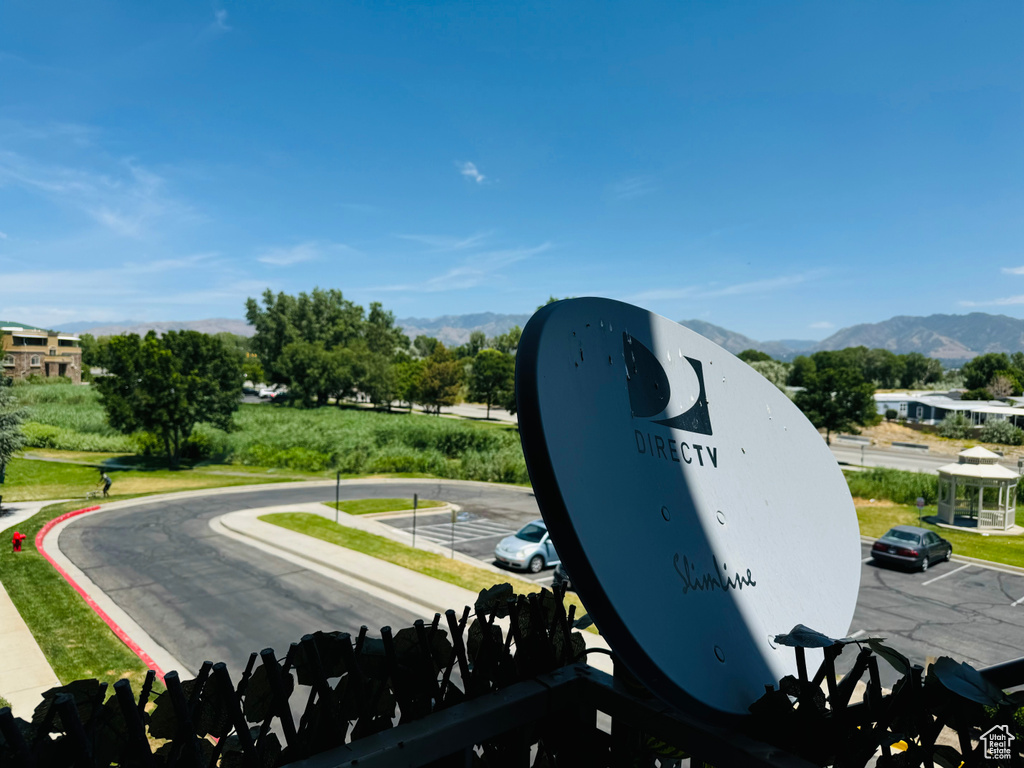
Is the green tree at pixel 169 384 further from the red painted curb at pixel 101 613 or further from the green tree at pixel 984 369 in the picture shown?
the green tree at pixel 984 369

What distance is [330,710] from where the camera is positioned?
1.86 meters

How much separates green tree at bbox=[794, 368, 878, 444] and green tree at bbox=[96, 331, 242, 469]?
40557mm

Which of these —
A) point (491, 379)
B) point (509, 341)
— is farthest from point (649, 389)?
point (509, 341)

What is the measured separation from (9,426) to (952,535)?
33.7 meters

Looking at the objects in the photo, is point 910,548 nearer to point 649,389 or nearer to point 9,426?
point 649,389

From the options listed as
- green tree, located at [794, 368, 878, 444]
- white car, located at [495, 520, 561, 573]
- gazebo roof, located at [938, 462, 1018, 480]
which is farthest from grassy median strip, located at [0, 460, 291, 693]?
green tree, located at [794, 368, 878, 444]

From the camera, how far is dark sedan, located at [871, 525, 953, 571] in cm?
1847

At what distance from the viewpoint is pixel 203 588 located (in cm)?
1441

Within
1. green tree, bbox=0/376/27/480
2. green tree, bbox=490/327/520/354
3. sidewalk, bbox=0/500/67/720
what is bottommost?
sidewalk, bbox=0/500/67/720

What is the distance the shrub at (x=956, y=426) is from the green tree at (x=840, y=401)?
2024 centimetres

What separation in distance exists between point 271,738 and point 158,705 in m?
0.34

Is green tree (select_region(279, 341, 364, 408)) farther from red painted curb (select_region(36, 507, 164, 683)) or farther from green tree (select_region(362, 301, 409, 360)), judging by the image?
red painted curb (select_region(36, 507, 164, 683))

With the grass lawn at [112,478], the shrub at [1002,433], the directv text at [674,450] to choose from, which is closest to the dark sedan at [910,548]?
the directv text at [674,450]

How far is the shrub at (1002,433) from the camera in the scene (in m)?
54.8
